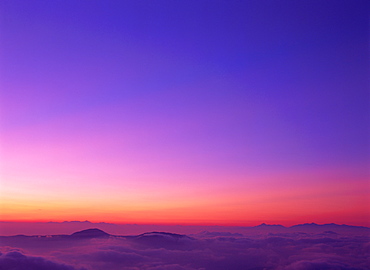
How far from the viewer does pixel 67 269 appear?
19738 cm

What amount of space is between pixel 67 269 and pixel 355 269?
18584 centimetres

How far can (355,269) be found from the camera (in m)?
198
